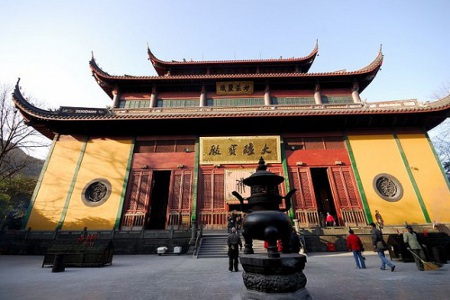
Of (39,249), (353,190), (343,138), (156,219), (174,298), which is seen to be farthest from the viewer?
(156,219)

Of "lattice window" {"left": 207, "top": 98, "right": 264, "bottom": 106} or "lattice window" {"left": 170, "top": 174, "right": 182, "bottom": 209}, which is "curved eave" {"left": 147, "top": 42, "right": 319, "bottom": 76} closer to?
"lattice window" {"left": 207, "top": 98, "right": 264, "bottom": 106}

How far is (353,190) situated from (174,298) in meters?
11.8

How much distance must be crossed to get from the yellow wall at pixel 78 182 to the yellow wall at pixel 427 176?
16885 mm

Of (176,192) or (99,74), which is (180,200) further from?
(99,74)

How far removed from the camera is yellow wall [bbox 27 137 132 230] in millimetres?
10844

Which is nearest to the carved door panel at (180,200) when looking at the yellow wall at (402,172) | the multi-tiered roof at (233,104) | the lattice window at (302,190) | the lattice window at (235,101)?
the multi-tiered roof at (233,104)

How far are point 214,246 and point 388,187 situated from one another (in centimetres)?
1025

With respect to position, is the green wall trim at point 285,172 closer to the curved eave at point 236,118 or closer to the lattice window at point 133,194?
the curved eave at point 236,118

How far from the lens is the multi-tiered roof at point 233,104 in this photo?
1248 centimetres

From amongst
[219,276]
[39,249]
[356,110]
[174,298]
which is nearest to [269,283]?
[174,298]

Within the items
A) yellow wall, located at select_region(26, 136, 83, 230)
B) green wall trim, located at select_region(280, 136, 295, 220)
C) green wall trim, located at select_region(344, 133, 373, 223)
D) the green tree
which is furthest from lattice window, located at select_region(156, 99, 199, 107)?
green wall trim, located at select_region(344, 133, 373, 223)

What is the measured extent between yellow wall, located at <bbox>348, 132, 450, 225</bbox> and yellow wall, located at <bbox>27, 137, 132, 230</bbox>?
14269mm

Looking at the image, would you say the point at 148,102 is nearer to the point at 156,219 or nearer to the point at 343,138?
the point at 156,219

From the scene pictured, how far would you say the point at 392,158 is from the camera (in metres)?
12.2
